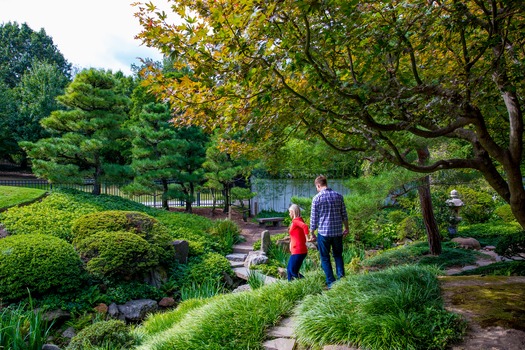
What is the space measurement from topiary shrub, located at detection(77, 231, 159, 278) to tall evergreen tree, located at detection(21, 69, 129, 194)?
4.89 m

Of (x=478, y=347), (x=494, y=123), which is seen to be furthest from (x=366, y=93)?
(x=494, y=123)

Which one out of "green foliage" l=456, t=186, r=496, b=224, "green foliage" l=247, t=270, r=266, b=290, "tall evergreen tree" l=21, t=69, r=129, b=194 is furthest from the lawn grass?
"green foliage" l=456, t=186, r=496, b=224

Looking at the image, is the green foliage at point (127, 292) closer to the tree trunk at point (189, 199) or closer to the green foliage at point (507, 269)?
the green foliage at point (507, 269)

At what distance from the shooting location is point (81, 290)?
261 inches

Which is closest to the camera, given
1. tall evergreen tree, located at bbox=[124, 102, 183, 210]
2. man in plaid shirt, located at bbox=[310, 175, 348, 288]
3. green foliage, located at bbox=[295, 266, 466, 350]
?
green foliage, located at bbox=[295, 266, 466, 350]

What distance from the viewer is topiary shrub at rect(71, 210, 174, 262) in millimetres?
7887

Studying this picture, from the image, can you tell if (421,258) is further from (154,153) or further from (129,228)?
(154,153)

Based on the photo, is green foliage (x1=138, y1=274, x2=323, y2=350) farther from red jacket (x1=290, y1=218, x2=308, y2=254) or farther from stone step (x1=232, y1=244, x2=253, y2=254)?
stone step (x1=232, y1=244, x2=253, y2=254)

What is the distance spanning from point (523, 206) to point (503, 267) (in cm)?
225

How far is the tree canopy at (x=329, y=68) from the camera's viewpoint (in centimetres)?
286

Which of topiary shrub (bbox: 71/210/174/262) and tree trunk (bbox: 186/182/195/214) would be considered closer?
topiary shrub (bbox: 71/210/174/262)

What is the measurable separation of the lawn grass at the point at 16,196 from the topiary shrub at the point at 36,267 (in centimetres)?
295

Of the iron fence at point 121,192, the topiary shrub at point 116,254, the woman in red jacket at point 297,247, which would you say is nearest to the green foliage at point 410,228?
the woman in red jacket at point 297,247

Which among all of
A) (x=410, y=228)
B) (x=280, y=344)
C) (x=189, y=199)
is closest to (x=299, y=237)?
(x=280, y=344)
